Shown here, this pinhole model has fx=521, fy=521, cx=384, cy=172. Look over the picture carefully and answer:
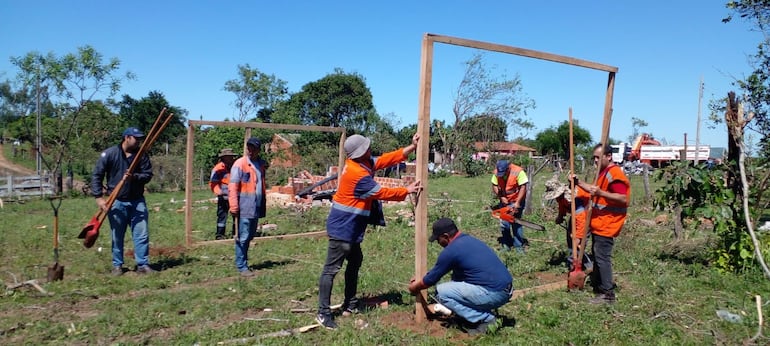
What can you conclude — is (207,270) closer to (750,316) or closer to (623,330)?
(623,330)

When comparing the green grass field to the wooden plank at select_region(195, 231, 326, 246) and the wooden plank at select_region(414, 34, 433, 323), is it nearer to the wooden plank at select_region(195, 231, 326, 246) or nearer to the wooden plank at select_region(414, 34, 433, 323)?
the wooden plank at select_region(195, 231, 326, 246)

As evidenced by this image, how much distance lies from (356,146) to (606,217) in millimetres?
2868

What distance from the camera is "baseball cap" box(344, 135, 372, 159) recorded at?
4871mm

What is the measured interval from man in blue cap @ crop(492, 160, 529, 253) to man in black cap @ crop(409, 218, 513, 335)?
3.51 m

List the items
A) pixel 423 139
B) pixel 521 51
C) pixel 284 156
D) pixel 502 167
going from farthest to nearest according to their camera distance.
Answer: pixel 284 156
pixel 502 167
pixel 521 51
pixel 423 139

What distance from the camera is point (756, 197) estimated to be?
7.17 meters

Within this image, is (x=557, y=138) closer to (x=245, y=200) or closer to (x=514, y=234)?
(x=514, y=234)

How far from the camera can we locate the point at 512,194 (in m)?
8.20

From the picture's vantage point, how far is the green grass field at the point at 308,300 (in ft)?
15.3

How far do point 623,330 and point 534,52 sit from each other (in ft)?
9.13

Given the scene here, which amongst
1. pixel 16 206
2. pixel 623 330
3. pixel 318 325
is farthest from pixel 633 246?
pixel 16 206

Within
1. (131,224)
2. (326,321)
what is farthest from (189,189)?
(326,321)

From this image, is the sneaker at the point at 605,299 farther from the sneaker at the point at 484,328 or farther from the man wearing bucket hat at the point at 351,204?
the man wearing bucket hat at the point at 351,204

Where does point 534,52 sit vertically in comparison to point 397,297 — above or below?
above
